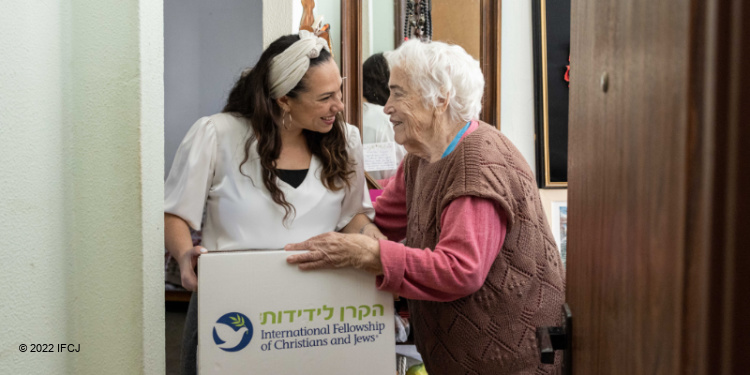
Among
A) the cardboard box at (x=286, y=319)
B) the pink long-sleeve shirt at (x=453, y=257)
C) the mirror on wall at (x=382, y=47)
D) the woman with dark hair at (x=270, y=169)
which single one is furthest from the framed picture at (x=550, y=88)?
the cardboard box at (x=286, y=319)

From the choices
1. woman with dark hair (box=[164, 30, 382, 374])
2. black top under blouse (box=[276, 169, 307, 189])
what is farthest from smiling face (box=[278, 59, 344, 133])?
black top under blouse (box=[276, 169, 307, 189])

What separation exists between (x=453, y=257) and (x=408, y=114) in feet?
1.49

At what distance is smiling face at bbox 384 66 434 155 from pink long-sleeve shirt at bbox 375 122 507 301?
28 cm

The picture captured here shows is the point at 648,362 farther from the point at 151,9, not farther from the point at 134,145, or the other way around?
the point at 151,9

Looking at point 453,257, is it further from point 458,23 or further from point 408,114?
point 458,23

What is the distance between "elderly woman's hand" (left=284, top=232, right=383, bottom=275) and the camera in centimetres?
135

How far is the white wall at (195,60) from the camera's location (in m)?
4.77

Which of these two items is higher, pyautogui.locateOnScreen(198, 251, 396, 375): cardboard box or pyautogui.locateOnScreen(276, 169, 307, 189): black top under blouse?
pyautogui.locateOnScreen(276, 169, 307, 189): black top under blouse

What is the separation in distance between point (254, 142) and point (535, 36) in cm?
238

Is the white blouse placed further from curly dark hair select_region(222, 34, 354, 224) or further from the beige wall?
the beige wall

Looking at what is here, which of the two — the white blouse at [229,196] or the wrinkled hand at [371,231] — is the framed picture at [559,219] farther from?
the white blouse at [229,196]

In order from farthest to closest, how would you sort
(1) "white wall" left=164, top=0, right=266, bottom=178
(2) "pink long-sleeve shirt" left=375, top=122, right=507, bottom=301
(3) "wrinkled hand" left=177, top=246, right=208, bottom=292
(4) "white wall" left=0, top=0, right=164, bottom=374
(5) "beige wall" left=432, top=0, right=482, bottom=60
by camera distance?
(1) "white wall" left=164, top=0, right=266, bottom=178
(5) "beige wall" left=432, top=0, right=482, bottom=60
(3) "wrinkled hand" left=177, top=246, right=208, bottom=292
(2) "pink long-sleeve shirt" left=375, top=122, right=507, bottom=301
(4) "white wall" left=0, top=0, right=164, bottom=374

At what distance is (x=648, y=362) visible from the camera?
1.36 ft

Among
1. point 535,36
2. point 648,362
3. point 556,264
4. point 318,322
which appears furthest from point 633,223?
point 535,36
